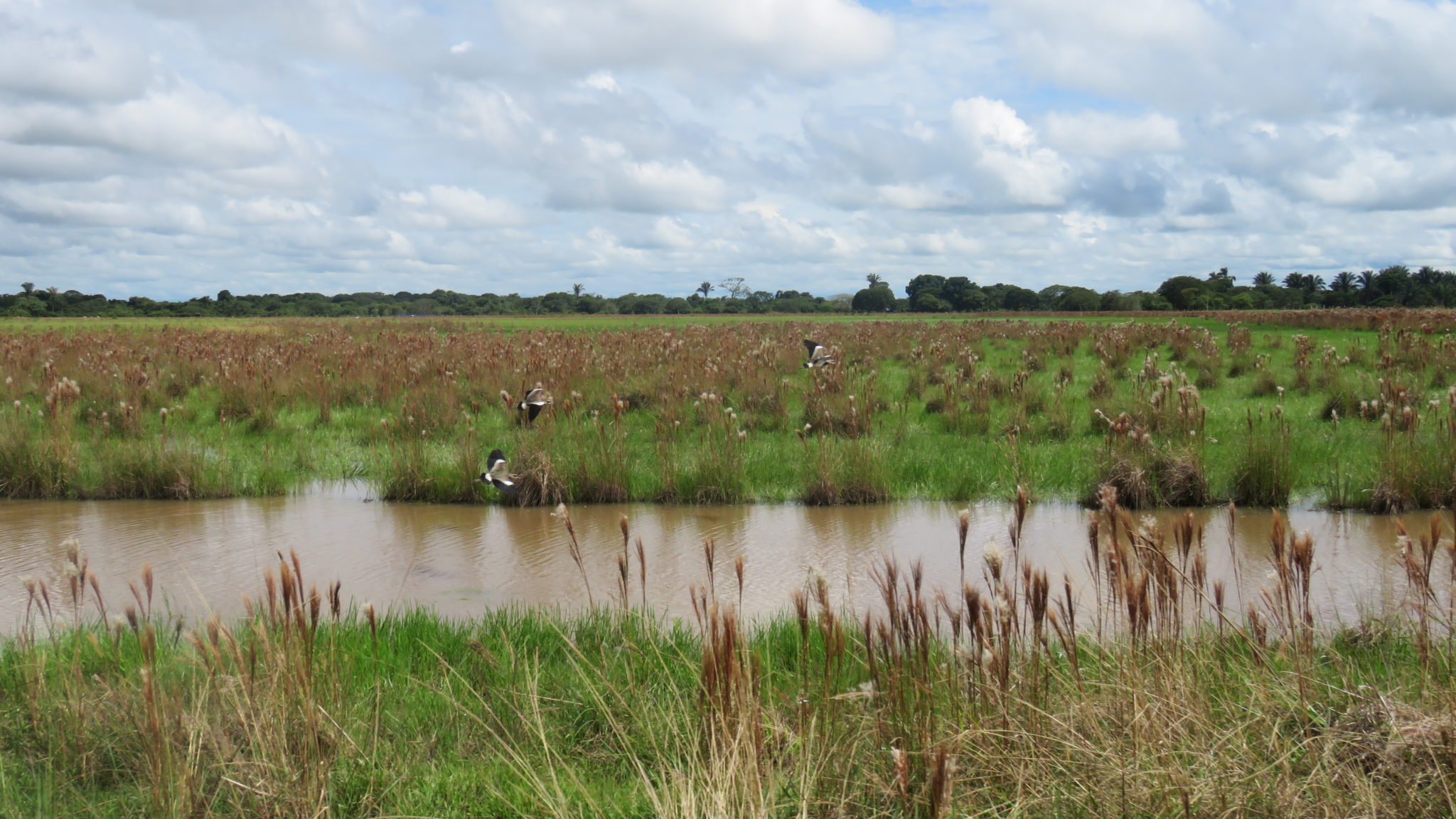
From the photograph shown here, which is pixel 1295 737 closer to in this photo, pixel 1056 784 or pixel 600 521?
pixel 1056 784

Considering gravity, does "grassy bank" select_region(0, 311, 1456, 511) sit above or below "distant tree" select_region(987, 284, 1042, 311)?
below

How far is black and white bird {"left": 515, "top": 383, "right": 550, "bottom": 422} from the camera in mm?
7282

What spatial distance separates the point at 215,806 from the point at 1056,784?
2119 mm

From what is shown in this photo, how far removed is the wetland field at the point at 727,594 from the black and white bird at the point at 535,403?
243mm

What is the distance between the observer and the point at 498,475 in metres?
6.77

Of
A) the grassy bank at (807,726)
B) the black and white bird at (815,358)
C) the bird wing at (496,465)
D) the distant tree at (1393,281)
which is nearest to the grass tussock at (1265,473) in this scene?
the grassy bank at (807,726)

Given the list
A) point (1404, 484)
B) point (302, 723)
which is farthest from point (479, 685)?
point (1404, 484)

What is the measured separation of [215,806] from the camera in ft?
7.45

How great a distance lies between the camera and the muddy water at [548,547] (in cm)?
469

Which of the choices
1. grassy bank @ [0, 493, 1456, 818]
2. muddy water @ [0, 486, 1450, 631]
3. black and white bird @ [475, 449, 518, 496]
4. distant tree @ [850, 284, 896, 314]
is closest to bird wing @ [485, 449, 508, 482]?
black and white bird @ [475, 449, 518, 496]

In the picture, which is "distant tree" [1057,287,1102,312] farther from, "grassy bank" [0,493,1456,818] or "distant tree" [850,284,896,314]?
"grassy bank" [0,493,1456,818]

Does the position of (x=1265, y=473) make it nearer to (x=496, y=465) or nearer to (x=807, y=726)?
(x=807, y=726)

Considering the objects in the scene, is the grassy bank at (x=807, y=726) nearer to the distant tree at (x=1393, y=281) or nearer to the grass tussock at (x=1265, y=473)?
the grass tussock at (x=1265, y=473)

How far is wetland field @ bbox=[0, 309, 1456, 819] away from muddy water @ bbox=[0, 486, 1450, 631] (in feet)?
0.15
